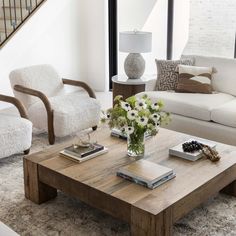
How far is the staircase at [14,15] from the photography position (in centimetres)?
519

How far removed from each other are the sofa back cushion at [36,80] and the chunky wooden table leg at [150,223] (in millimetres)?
2461

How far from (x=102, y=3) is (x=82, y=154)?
12.4 feet

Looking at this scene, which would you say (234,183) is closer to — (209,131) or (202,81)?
(209,131)

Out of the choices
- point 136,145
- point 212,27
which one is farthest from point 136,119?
point 212,27

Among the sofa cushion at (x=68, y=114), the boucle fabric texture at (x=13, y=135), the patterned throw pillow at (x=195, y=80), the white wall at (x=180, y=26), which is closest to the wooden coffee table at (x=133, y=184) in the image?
the boucle fabric texture at (x=13, y=135)

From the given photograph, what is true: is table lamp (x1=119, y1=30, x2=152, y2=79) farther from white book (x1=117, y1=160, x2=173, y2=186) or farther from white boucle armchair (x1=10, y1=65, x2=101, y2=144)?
white book (x1=117, y1=160, x2=173, y2=186)

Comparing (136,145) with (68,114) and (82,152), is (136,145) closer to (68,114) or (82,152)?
(82,152)

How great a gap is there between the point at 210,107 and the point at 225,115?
0.67 ft

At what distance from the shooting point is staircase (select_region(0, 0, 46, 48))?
5.19 m

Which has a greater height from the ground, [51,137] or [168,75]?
[168,75]

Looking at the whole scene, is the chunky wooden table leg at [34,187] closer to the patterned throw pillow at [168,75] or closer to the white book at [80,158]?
the white book at [80,158]

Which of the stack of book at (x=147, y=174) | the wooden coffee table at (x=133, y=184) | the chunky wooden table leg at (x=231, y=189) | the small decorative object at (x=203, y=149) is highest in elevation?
the small decorative object at (x=203, y=149)

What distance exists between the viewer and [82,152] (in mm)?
3102

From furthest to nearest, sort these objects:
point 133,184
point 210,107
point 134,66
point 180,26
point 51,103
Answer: point 180,26
point 134,66
point 51,103
point 210,107
point 133,184
